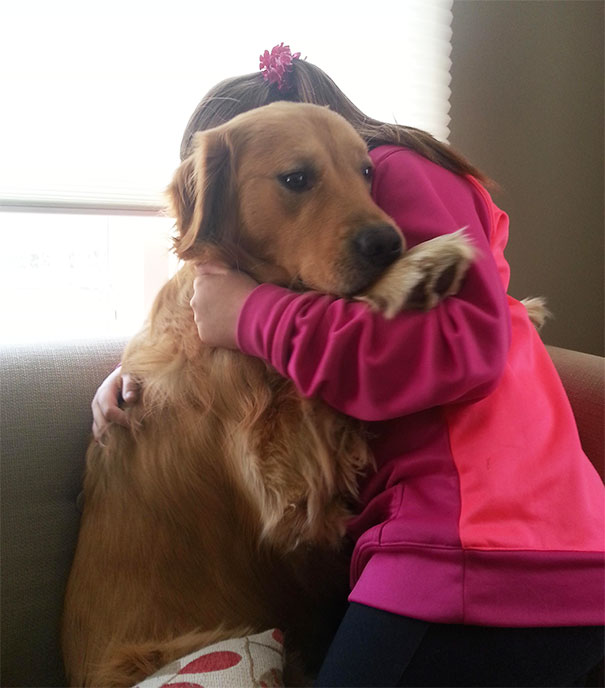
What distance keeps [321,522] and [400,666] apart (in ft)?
0.76

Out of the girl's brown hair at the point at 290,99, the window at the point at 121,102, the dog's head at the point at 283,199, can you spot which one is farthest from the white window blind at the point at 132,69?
the dog's head at the point at 283,199

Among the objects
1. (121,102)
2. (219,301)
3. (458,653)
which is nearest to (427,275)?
(219,301)

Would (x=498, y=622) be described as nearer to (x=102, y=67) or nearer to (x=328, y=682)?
(x=328, y=682)

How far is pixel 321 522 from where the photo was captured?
97 centimetres

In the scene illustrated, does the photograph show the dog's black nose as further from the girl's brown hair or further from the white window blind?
the white window blind

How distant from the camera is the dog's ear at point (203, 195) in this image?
102 cm

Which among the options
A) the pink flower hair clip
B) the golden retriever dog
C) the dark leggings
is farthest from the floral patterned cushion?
the pink flower hair clip

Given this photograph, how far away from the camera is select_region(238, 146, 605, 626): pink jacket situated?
809 mm

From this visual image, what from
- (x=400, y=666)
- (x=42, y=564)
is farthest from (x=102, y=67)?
(x=400, y=666)

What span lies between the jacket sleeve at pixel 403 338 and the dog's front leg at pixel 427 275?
0.02 m

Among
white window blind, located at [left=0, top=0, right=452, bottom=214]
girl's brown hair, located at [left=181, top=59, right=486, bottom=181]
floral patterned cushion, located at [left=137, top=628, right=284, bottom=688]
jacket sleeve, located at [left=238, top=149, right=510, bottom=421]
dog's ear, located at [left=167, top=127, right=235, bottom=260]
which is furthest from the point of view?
white window blind, located at [left=0, top=0, right=452, bottom=214]

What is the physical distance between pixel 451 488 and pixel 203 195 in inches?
24.1

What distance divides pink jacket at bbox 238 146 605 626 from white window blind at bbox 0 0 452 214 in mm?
942

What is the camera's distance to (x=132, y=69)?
1754 millimetres
